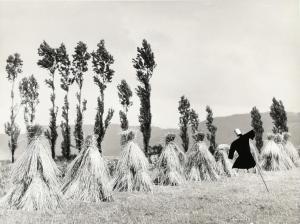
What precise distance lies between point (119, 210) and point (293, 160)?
19.3m

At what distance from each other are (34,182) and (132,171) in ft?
14.9

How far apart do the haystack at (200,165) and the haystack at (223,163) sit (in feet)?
3.90

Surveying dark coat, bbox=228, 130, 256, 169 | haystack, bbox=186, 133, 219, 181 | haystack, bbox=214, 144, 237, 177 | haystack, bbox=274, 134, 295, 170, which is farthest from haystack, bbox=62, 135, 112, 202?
haystack, bbox=274, 134, 295, 170

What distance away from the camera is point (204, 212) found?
859 cm

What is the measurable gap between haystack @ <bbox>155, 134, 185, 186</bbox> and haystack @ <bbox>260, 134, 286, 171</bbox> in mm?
7541

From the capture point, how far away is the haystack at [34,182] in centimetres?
953

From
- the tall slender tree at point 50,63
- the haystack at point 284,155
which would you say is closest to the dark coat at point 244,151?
the haystack at point 284,155

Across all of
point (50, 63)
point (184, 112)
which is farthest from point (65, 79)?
point (184, 112)

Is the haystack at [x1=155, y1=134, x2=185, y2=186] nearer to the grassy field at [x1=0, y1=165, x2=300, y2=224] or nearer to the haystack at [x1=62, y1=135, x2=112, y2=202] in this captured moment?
the grassy field at [x1=0, y1=165, x2=300, y2=224]

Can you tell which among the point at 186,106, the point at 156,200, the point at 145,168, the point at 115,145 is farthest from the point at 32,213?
the point at 115,145

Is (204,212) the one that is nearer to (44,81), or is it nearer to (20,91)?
(44,81)

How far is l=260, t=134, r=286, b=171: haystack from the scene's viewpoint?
71.1ft

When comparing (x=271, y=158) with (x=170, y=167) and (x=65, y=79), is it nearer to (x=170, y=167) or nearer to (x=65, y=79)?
(x=170, y=167)

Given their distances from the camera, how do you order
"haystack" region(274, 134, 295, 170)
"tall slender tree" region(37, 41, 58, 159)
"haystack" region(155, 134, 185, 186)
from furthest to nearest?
"tall slender tree" region(37, 41, 58, 159), "haystack" region(274, 134, 295, 170), "haystack" region(155, 134, 185, 186)
